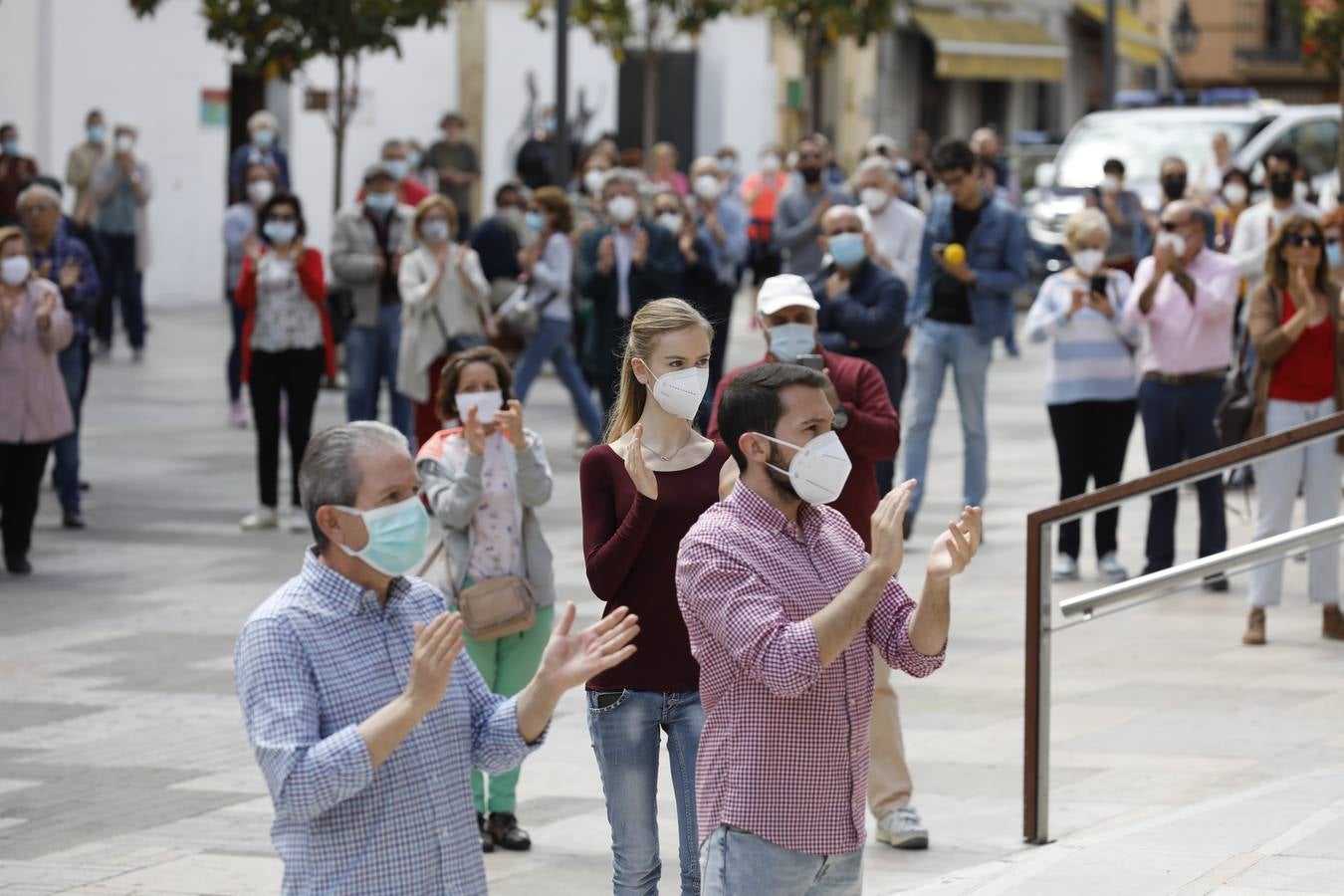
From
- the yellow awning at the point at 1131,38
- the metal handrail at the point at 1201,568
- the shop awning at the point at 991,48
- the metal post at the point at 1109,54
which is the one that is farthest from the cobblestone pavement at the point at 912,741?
the yellow awning at the point at 1131,38

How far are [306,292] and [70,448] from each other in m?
1.66

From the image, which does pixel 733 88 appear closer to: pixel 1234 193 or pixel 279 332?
pixel 1234 193

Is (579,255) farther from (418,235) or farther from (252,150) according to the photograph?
(252,150)

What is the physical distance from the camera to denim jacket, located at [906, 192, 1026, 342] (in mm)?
13203

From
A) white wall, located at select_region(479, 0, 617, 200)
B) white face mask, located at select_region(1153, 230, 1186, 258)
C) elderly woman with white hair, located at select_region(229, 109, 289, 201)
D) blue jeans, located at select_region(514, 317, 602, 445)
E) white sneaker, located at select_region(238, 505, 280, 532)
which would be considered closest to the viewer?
white face mask, located at select_region(1153, 230, 1186, 258)

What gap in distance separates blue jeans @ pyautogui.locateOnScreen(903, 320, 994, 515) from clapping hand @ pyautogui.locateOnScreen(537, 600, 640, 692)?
8970mm

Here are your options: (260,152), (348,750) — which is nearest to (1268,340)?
(348,750)

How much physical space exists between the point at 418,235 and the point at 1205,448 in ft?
15.7

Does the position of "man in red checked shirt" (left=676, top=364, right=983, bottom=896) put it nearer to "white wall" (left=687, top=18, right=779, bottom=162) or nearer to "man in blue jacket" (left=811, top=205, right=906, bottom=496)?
"man in blue jacket" (left=811, top=205, right=906, bottom=496)

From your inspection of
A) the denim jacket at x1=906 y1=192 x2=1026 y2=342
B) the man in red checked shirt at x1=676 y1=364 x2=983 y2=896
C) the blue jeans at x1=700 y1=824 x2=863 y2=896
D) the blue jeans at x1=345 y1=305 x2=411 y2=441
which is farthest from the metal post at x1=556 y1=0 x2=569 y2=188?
the blue jeans at x1=700 y1=824 x2=863 y2=896

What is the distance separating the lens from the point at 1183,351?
11812 mm

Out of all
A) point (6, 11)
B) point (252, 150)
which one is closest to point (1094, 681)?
point (252, 150)

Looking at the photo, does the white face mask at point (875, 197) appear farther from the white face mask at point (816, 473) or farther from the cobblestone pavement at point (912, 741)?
the white face mask at point (816, 473)

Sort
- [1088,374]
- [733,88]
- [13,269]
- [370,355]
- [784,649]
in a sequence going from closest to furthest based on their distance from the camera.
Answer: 1. [784,649]
2. [1088,374]
3. [13,269]
4. [370,355]
5. [733,88]
